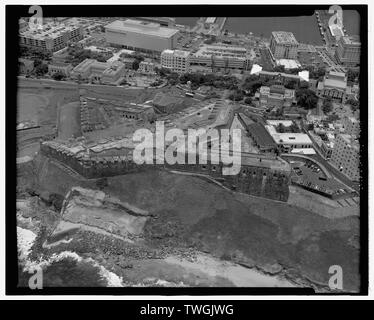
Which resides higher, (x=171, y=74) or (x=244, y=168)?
(x=171, y=74)

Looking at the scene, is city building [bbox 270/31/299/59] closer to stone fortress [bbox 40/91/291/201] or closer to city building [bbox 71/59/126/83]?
city building [bbox 71/59/126/83]

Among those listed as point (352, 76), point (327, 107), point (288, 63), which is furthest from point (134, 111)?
point (352, 76)

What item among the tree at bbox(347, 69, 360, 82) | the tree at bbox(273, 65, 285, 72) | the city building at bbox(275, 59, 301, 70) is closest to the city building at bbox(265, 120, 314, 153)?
the tree at bbox(347, 69, 360, 82)

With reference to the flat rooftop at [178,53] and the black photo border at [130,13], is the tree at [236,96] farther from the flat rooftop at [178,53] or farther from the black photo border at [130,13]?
the black photo border at [130,13]

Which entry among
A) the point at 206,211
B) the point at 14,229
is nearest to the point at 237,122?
the point at 206,211

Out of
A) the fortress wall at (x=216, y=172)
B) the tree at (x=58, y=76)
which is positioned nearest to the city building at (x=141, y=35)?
the tree at (x=58, y=76)

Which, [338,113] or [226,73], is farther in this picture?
[226,73]
